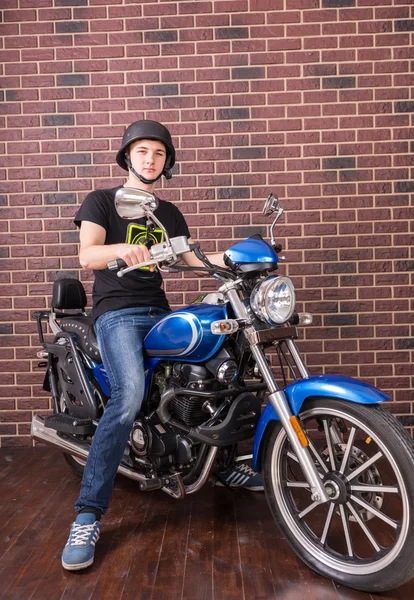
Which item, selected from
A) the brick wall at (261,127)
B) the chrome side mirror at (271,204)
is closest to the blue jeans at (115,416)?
the chrome side mirror at (271,204)

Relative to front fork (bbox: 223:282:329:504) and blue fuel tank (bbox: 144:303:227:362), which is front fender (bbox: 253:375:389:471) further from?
blue fuel tank (bbox: 144:303:227:362)

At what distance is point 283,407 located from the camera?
2.03 metres

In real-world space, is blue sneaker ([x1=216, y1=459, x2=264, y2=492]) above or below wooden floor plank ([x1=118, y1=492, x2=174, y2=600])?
above

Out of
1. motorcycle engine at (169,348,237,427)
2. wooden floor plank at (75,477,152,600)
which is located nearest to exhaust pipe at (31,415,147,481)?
wooden floor plank at (75,477,152,600)

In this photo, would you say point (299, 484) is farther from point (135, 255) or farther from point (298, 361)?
point (135, 255)

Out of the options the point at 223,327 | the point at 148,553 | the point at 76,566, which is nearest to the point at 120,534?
the point at 148,553

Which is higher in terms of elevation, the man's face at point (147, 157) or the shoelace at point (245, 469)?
the man's face at point (147, 157)

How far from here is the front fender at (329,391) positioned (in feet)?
6.25

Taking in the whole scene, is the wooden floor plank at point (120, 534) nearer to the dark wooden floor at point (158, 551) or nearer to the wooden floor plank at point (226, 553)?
the dark wooden floor at point (158, 551)

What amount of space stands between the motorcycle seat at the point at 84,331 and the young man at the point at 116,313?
126 mm

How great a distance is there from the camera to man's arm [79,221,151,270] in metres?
2.05

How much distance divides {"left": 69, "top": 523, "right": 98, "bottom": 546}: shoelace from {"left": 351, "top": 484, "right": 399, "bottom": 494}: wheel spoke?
1087mm

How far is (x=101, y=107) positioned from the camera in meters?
3.77

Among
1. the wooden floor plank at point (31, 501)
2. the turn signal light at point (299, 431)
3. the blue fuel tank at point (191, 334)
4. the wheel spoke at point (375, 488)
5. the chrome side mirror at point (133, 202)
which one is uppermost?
the chrome side mirror at point (133, 202)
